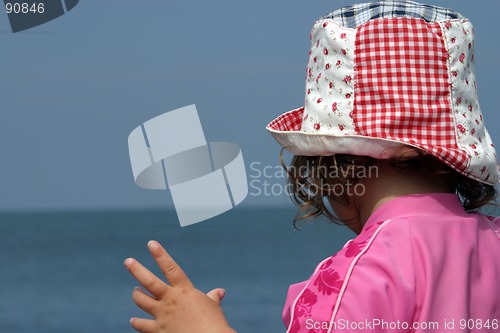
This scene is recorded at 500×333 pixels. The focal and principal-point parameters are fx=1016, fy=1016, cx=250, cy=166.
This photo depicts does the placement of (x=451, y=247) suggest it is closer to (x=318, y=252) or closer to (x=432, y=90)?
(x=432, y=90)

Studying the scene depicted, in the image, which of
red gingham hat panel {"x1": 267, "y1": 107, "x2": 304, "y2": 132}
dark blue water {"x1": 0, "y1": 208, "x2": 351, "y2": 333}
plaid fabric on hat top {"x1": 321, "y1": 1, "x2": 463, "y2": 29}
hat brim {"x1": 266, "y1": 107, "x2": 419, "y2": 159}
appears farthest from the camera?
dark blue water {"x1": 0, "y1": 208, "x2": 351, "y2": 333}

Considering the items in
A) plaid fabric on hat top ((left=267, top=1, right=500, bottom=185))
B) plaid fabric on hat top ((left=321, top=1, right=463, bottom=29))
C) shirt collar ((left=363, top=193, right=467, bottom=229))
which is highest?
plaid fabric on hat top ((left=321, top=1, right=463, bottom=29))

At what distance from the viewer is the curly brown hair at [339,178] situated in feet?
6.16

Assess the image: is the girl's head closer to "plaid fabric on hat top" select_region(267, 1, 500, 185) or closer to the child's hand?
"plaid fabric on hat top" select_region(267, 1, 500, 185)

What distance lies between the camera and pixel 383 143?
1815mm

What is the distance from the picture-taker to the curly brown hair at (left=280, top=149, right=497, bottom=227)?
1878 millimetres

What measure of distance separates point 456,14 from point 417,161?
316mm

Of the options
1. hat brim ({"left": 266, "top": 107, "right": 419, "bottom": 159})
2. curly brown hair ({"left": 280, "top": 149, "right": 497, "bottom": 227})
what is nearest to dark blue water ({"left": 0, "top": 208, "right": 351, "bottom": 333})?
curly brown hair ({"left": 280, "top": 149, "right": 497, "bottom": 227})

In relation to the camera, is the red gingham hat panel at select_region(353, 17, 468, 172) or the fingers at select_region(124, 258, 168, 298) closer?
the fingers at select_region(124, 258, 168, 298)

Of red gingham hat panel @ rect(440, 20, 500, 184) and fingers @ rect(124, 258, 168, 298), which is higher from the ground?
red gingham hat panel @ rect(440, 20, 500, 184)

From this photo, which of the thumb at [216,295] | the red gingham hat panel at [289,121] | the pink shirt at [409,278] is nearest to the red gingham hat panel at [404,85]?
the pink shirt at [409,278]

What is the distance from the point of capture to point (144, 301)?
1769mm

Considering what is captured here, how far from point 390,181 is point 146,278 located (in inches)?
19.2

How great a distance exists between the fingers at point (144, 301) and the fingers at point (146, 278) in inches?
0.6
